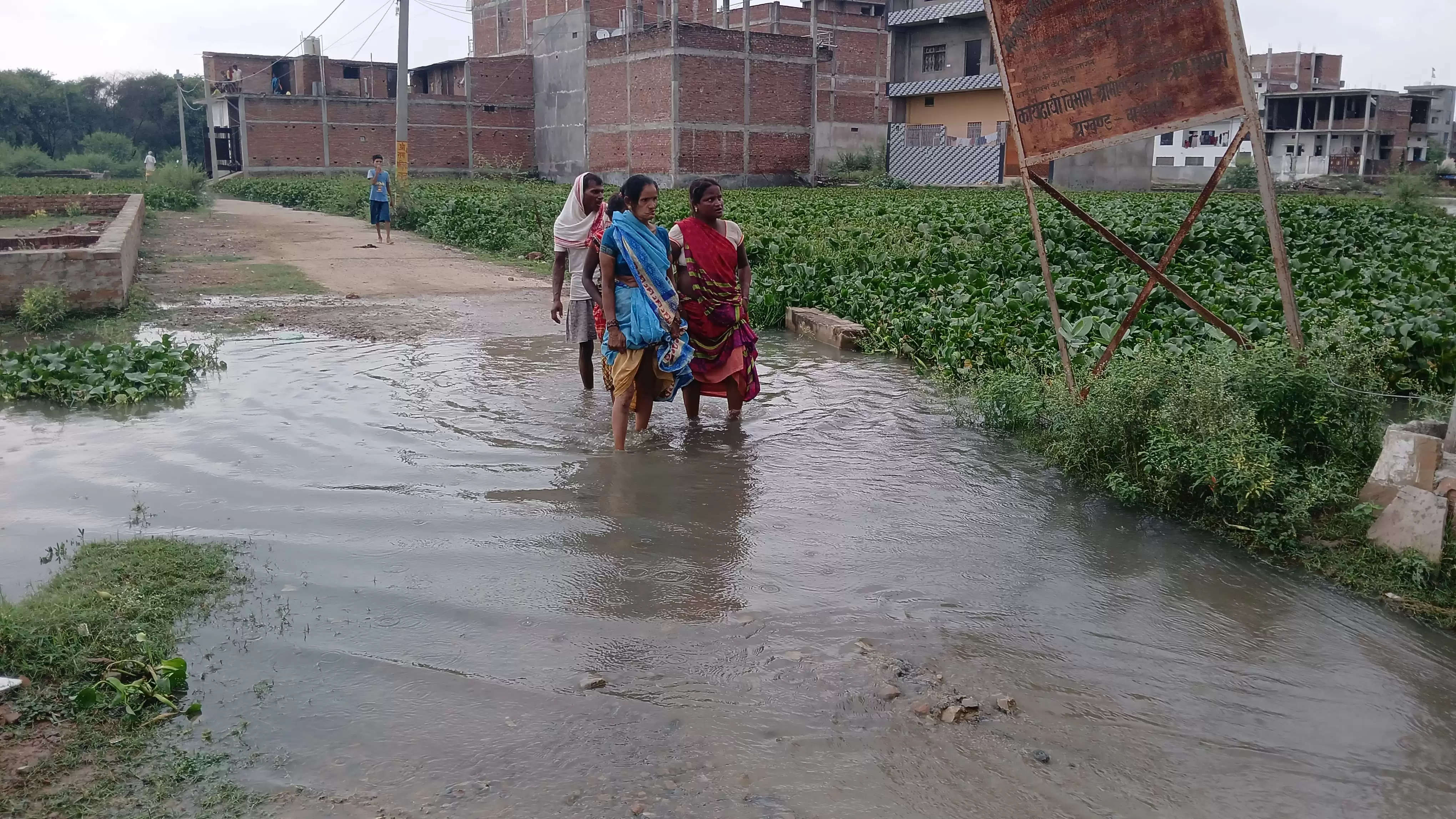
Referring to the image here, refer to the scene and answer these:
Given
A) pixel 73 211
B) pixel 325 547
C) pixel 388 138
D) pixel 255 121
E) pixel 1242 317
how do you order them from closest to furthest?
pixel 325 547 < pixel 1242 317 < pixel 73 211 < pixel 255 121 < pixel 388 138

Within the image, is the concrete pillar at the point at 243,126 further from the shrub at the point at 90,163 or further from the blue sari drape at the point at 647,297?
the blue sari drape at the point at 647,297

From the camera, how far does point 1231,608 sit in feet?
13.8

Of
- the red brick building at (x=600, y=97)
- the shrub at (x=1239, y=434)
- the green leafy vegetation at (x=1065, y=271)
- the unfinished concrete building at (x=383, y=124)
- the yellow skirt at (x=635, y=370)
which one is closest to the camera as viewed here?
the shrub at (x=1239, y=434)

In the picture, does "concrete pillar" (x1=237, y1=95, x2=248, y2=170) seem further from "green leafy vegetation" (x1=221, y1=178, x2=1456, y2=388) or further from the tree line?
"green leafy vegetation" (x1=221, y1=178, x2=1456, y2=388)

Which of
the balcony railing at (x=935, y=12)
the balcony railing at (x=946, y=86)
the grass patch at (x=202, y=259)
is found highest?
the balcony railing at (x=935, y=12)

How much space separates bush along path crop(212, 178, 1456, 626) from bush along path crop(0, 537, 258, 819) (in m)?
4.09

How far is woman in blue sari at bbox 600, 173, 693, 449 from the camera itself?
600 centimetres

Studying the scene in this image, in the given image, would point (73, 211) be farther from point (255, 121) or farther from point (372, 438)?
point (255, 121)

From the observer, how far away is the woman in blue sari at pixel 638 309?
6000mm

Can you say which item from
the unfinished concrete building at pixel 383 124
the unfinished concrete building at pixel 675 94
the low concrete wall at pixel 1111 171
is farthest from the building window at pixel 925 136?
the unfinished concrete building at pixel 383 124

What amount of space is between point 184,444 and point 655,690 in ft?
13.4

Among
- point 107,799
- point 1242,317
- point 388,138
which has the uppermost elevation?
point 388,138

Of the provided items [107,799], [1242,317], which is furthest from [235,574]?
[1242,317]

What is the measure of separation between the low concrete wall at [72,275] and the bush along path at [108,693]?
733cm
